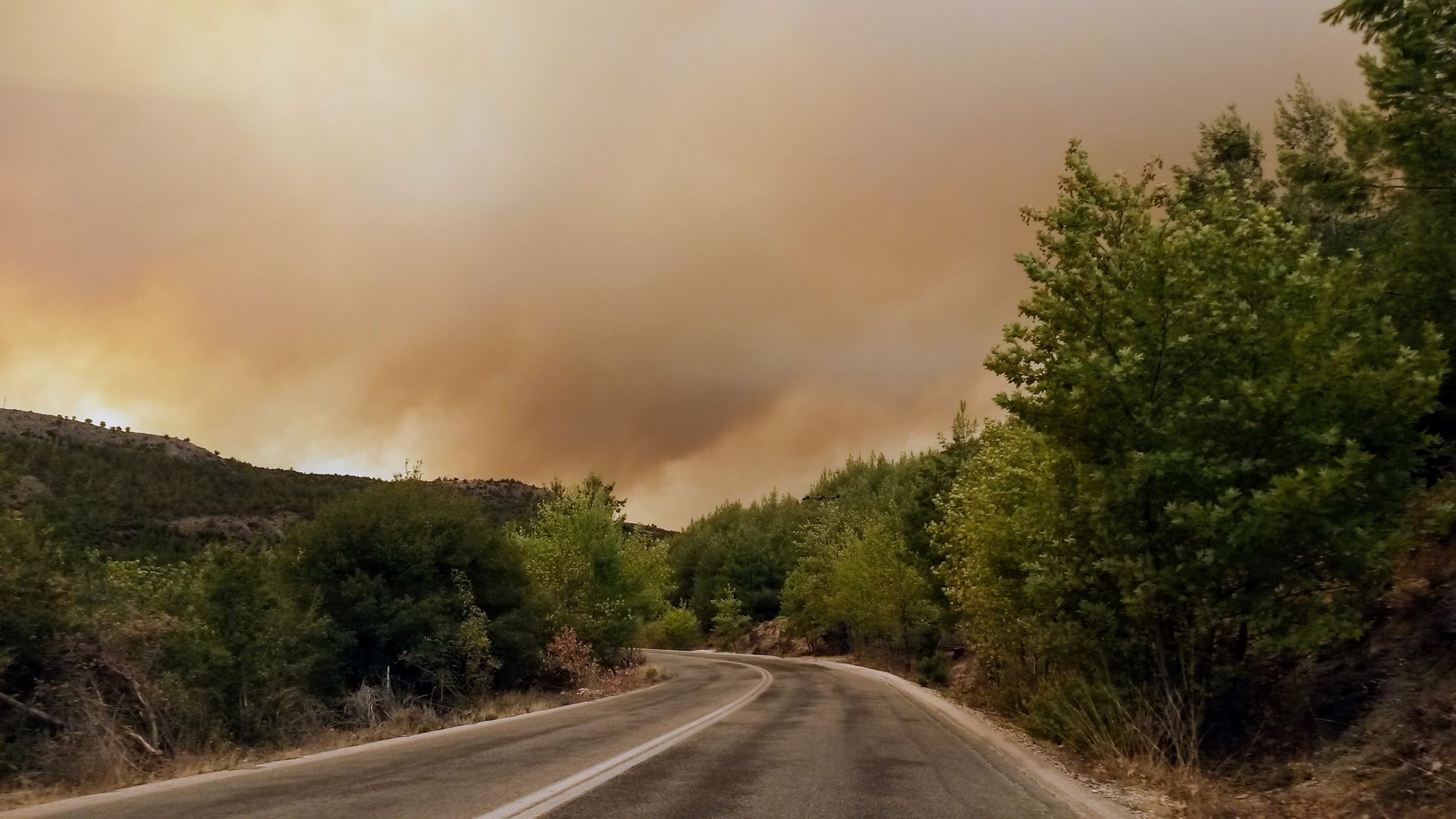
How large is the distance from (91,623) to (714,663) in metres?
45.0

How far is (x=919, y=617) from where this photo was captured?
44344 mm

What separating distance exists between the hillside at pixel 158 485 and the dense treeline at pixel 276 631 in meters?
7.00

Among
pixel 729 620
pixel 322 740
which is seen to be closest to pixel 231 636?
pixel 322 740

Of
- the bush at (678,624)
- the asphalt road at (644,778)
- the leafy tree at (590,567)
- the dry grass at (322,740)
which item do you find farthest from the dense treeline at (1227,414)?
the bush at (678,624)

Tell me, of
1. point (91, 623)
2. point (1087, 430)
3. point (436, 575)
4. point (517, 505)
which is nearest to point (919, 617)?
point (436, 575)

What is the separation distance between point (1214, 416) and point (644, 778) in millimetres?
Result: 7764

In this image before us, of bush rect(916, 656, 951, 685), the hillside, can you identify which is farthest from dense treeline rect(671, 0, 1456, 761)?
the hillside

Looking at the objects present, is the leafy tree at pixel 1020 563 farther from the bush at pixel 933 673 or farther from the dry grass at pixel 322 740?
the dry grass at pixel 322 740

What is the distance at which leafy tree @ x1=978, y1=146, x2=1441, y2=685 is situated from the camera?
32.6 feet

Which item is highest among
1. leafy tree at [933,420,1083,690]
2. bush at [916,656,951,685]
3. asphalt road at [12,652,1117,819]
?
leafy tree at [933,420,1083,690]

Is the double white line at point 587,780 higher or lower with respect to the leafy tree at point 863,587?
lower

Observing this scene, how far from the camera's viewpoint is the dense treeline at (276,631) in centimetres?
1112

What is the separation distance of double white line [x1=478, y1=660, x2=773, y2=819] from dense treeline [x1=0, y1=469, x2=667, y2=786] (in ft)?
16.9

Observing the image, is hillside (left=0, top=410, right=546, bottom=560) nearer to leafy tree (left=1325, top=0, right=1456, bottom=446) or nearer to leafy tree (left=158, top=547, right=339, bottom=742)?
leafy tree (left=158, top=547, right=339, bottom=742)
